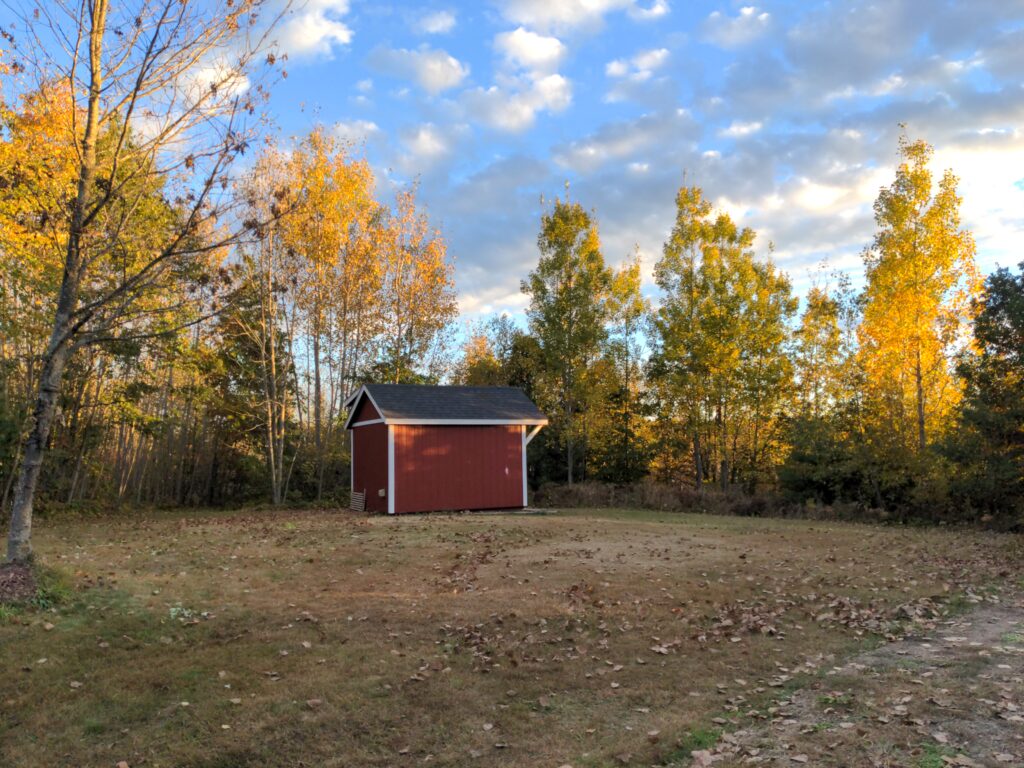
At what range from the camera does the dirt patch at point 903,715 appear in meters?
3.79

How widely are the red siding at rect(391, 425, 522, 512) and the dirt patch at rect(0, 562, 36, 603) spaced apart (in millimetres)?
12029

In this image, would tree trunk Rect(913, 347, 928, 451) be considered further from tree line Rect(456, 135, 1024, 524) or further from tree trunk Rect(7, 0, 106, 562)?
tree trunk Rect(7, 0, 106, 562)

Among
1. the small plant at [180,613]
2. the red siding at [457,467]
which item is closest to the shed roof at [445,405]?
the red siding at [457,467]

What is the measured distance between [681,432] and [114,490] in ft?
68.6

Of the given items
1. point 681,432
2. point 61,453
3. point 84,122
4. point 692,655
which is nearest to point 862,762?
point 692,655

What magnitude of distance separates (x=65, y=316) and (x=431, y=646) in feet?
17.4

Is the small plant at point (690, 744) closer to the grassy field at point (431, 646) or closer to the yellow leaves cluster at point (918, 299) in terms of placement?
the grassy field at point (431, 646)

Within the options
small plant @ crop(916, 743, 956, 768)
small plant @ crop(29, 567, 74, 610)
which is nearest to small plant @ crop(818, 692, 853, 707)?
small plant @ crop(916, 743, 956, 768)

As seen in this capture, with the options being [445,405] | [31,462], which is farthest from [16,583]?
[445,405]

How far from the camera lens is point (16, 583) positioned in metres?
6.82

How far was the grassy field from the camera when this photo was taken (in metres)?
4.27

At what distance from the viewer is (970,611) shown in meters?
7.16

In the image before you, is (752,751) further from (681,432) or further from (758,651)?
(681,432)

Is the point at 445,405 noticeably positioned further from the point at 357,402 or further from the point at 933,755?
the point at 933,755
